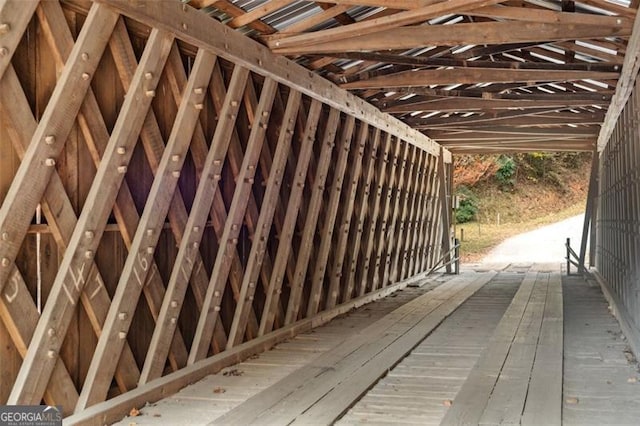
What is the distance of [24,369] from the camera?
337cm

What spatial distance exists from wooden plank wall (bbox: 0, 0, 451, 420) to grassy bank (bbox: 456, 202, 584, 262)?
16402 millimetres

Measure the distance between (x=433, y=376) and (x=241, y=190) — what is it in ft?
7.01

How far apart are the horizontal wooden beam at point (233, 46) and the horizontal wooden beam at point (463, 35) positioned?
0.26 m

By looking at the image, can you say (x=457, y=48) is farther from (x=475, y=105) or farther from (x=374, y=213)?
(x=374, y=213)

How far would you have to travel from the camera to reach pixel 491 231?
29.5m

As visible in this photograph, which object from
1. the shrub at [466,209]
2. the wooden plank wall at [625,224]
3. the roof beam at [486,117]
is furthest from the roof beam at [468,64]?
the shrub at [466,209]

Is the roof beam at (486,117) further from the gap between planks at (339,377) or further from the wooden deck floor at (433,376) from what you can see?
the gap between planks at (339,377)

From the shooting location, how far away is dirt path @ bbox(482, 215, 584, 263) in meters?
20.8

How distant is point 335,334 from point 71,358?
11.6 feet

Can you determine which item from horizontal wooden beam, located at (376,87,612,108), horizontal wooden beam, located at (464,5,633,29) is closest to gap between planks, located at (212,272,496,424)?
horizontal wooden beam, located at (376,87,612,108)

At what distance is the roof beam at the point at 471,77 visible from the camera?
7.17 meters

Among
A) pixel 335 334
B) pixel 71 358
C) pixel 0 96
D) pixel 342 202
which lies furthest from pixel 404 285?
pixel 0 96

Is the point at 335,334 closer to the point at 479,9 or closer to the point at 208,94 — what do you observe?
the point at 208,94

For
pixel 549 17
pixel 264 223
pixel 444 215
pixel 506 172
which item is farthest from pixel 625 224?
pixel 506 172
